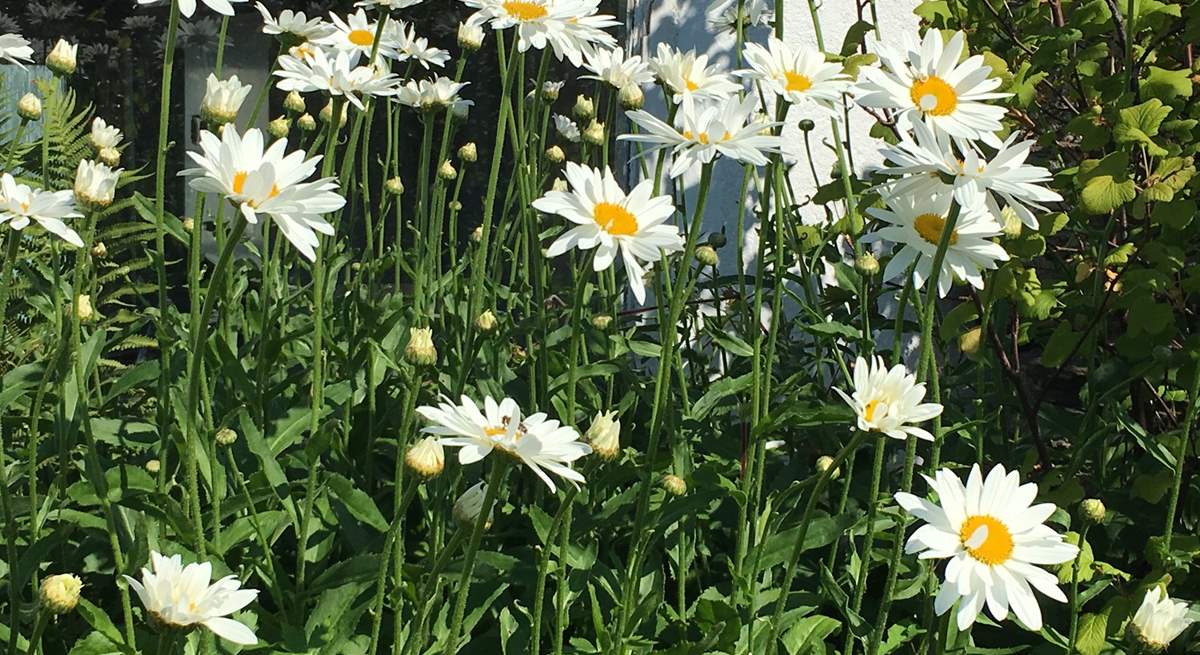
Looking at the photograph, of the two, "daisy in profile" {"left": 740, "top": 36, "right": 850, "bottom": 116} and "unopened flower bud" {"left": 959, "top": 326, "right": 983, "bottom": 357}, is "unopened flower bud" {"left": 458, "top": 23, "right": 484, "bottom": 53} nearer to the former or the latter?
"daisy in profile" {"left": 740, "top": 36, "right": 850, "bottom": 116}

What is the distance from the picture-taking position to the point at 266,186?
1275mm

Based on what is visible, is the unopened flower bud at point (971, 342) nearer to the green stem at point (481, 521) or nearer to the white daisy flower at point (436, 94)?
the white daisy flower at point (436, 94)

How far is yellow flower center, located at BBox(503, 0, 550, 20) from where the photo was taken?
1840mm

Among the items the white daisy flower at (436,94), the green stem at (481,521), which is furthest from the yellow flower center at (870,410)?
the white daisy flower at (436,94)

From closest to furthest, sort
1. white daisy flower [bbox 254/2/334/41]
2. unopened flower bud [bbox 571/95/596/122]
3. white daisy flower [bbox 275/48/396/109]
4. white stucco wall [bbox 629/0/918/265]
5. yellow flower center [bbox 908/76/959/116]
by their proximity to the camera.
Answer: yellow flower center [bbox 908/76/959/116], white daisy flower [bbox 275/48/396/109], white daisy flower [bbox 254/2/334/41], unopened flower bud [bbox 571/95/596/122], white stucco wall [bbox 629/0/918/265]

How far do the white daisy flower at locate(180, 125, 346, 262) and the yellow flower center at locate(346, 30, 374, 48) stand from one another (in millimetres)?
829

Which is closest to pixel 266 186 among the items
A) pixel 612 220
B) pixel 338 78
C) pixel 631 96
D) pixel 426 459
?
pixel 426 459

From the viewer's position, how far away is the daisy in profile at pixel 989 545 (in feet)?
4.26

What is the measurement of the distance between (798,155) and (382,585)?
2320 mm

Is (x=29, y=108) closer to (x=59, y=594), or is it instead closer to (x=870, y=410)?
(x=59, y=594)

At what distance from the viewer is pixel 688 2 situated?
3.46 metres

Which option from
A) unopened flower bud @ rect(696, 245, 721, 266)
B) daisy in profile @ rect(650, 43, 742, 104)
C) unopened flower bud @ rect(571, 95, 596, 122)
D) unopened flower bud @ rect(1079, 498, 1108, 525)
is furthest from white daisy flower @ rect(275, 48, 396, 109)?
unopened flower bud @ rect(1079, 498, 1108, 525)

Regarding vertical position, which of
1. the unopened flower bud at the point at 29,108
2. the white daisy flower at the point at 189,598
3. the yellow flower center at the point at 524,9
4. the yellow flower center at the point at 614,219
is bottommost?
the white daisy flower at the point at 189,598

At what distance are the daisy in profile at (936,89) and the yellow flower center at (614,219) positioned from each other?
12.3 inches
